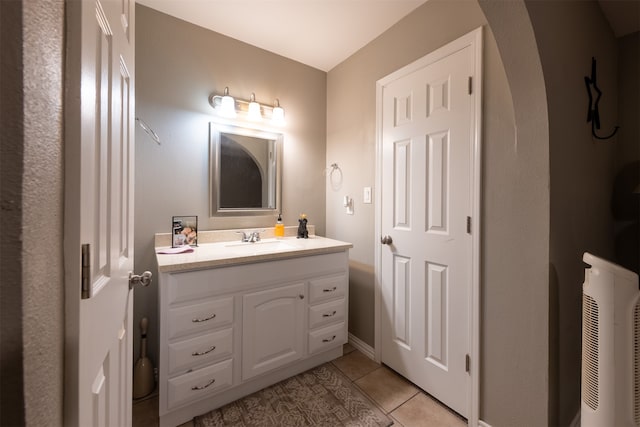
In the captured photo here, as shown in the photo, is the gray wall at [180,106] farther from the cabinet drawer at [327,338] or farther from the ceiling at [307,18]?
the cabinet drawer at [327,338]

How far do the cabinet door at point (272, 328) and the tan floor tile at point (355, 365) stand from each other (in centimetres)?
39

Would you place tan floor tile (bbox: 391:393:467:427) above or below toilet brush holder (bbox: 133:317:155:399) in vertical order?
below

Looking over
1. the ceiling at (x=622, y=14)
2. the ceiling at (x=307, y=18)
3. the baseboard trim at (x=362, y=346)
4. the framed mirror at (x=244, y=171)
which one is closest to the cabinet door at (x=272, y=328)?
the baseboard trim at (x=362, y=346)

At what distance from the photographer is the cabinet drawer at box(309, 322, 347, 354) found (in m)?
1.80

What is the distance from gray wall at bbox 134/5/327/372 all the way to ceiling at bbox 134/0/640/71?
10cm

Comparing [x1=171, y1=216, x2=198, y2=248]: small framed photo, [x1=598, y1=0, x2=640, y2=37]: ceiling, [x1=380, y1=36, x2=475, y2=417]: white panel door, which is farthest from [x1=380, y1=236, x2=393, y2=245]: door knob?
[x1=598, y1=0, x2=640, y2=37]: ceiling

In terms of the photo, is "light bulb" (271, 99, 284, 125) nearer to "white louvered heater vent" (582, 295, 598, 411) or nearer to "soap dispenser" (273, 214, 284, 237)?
"soap dispenser" (273, 214, 284, 237)

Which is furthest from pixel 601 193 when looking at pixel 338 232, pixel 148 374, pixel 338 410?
pixel 148 374

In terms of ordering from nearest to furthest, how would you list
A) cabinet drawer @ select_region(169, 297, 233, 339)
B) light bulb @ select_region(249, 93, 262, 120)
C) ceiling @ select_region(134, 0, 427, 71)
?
cabinet drawer @ select_region(169, 297, 233, 339) → ceiling @ select_region(134, 0, 427, 71) → light bulb @ select_region(249, 93, 262, 120)

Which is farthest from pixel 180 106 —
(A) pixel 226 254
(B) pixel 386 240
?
(B) pixel 386 240

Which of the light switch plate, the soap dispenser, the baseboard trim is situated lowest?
the baseboard trim

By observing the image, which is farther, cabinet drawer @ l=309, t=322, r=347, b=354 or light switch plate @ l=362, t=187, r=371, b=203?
light switch plate @ l=362, t=187, r=371, b=203

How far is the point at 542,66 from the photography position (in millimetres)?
1087

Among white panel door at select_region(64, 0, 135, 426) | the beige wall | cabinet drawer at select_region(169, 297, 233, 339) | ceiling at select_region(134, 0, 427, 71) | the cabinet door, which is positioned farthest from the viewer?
ceiling at select_region(134, 0, 427, 71)
